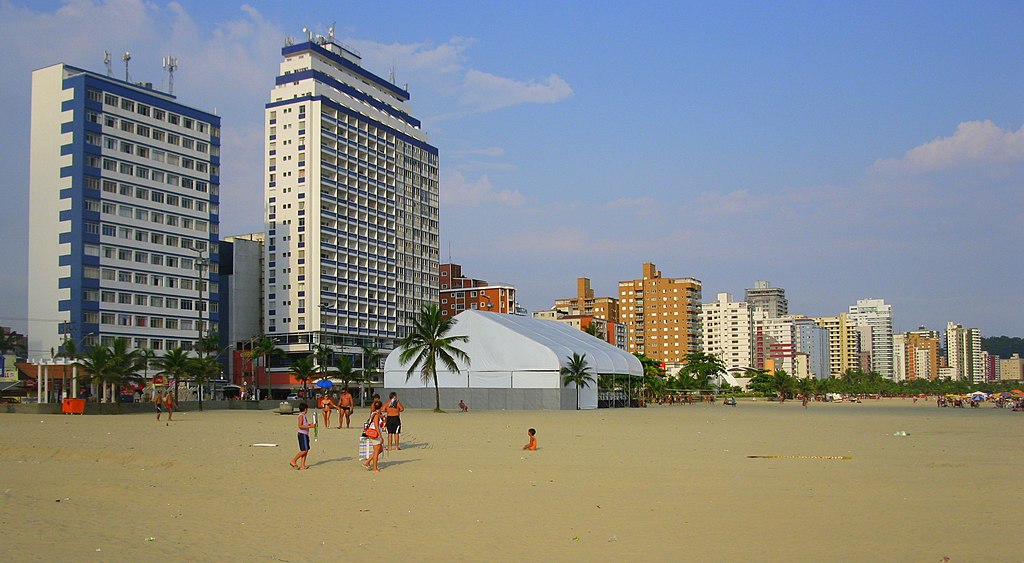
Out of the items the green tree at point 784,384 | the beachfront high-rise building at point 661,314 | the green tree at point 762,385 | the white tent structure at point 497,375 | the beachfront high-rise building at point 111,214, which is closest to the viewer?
the white tent structure at point 497,375

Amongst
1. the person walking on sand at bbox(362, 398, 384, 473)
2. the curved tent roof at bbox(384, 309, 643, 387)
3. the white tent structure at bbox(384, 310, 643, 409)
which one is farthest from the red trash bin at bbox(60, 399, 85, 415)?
the person walking on sand at bbox(362, 398, 384, 473)

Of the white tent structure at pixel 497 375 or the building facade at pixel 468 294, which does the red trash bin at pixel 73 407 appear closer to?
the white tent structure at pixel 497 375

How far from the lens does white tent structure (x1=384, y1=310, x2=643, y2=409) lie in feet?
213

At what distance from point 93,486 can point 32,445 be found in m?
9.61

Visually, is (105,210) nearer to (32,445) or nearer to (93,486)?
(32,445)

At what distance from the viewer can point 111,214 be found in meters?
86.9

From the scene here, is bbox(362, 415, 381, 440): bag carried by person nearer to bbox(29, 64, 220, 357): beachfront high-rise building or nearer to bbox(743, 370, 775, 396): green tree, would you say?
bbox(29, 64, 220, 357): beachfront high-rise building

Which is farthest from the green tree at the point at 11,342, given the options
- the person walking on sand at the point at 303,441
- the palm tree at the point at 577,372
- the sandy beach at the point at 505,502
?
the person walking on sand at the point at 303,441

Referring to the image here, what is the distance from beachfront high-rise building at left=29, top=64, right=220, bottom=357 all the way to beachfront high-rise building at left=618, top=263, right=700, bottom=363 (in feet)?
376

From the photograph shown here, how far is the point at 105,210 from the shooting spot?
283 feet

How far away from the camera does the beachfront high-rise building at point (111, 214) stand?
84.5 m

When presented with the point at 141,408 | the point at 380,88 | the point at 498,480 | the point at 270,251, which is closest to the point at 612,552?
the point at 498,480

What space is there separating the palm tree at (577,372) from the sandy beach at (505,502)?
129 ft

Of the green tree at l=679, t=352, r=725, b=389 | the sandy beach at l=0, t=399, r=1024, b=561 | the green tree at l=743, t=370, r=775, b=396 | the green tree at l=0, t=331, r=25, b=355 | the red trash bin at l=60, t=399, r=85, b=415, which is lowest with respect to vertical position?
the green tree at l=743, t=370, r=775, b=396
